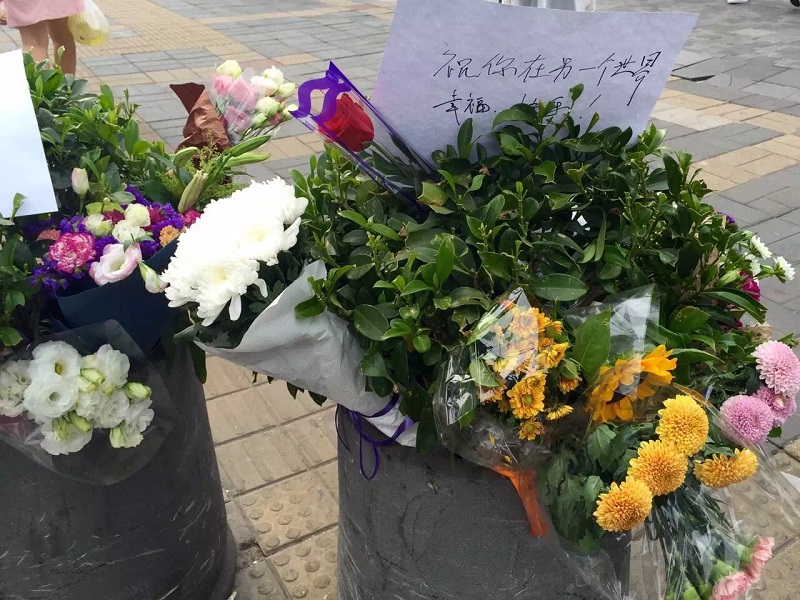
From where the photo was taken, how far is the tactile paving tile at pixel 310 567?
6.47 ft

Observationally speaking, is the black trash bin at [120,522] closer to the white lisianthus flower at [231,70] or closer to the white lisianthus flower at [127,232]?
the white lisianthus flower at [127,232]

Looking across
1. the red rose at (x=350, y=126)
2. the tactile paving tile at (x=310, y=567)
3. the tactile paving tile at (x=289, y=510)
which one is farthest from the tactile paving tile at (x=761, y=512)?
the tactile paving tile at (x=289, y=510)

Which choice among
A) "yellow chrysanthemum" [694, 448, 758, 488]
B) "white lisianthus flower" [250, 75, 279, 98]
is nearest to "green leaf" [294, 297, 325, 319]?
"yellow chrysanthemum" [694, 448, 758, 488]

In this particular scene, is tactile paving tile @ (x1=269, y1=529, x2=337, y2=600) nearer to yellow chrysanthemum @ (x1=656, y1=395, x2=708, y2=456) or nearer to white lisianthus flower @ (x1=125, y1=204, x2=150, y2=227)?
white lisianthus flower @ (x1=125, y1=204, x2=150, y2=227)

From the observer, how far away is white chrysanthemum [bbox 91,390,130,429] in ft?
3.98

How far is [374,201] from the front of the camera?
1214mm

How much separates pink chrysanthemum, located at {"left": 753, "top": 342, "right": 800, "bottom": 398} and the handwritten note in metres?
0.45

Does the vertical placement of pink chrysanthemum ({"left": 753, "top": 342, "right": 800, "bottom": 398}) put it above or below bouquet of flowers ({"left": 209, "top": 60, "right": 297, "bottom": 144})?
below

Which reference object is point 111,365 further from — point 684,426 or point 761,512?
point 761,512

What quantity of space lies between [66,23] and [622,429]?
446 cm

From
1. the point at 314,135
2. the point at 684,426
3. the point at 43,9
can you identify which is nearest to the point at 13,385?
the point at 684,426

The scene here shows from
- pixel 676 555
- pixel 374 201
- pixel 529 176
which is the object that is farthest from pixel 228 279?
pixel 676 555

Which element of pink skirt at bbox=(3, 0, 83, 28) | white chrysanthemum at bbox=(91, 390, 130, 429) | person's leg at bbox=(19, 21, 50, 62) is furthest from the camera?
person's leg at bbox=(19, 21, 50, 62)

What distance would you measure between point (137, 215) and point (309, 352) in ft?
1.28
